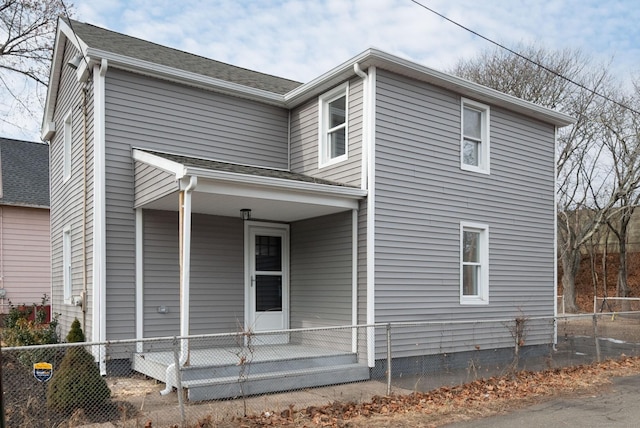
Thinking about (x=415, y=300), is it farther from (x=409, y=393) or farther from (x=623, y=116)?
(x=623, y=116)

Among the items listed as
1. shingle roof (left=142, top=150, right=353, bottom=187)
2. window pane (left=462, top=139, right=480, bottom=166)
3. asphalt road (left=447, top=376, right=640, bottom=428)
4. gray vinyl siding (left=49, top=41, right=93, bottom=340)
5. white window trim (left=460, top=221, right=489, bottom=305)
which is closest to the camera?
asphalt road (left=447, top=376, right=640, bottom=428)

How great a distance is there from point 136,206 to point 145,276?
1.19 metres

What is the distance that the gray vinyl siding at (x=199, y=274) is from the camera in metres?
9.35

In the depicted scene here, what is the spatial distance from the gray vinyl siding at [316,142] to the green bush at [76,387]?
518 cm

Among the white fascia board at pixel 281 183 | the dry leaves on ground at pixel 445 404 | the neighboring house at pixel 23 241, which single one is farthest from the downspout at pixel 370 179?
the neighboring house at pixel 23 241

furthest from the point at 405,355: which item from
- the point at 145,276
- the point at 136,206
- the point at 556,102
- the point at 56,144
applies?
the point at 556,102

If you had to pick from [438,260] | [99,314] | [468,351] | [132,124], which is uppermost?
[132,124]

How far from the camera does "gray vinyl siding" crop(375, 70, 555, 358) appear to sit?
9641 mm

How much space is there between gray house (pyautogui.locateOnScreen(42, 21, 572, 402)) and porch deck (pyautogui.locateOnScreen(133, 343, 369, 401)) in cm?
32

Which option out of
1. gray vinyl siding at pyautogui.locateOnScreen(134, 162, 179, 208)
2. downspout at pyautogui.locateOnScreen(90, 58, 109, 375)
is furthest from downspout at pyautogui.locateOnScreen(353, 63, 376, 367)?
downspout at pyautogui.locateOnScreen(90, 58, 109, 375)

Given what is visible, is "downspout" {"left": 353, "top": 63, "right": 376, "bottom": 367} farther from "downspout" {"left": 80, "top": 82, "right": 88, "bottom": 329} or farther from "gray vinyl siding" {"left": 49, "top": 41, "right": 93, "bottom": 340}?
"downspout" {"left": 80, "top": 82, "right": 88, "bottom": 329}

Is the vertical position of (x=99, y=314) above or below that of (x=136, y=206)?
below

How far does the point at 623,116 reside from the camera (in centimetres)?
2347

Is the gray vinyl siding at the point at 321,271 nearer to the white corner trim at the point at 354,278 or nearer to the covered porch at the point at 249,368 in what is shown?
the white corner trim at the point at 354,278
